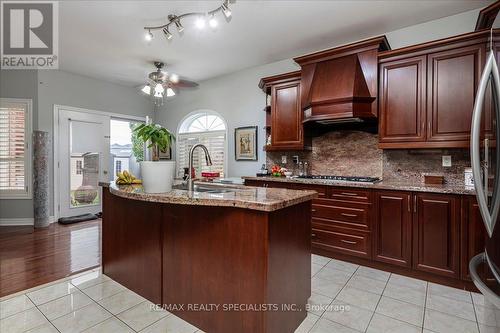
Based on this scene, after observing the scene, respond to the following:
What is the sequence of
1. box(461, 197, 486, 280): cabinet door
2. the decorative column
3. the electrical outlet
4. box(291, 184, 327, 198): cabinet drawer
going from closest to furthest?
box(461, 197, 486, 280): cabinet door
the electrical outlet
box(291, 184, 327, 198): cabinet drawer
the decorative column

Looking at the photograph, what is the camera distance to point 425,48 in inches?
107

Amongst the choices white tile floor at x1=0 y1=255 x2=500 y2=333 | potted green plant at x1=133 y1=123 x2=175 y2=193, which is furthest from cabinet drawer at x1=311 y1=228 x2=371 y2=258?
potted green plant at x1=133 y1=123 x2=175 y2=193

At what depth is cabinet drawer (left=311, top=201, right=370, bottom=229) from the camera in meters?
2.84

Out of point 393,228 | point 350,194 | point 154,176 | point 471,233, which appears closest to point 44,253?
point 154,176

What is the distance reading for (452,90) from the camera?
2604 mm

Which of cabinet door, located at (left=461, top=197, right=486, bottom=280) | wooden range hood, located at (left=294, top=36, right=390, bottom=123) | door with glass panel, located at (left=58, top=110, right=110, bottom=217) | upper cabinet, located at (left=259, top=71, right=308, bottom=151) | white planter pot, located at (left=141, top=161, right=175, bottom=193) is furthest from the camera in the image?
door with glass panel, located at (left=58, top=110, right=110, bottom=217)

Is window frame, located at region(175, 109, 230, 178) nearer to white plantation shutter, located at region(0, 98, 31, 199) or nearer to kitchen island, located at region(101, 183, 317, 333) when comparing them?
white plantation shutter, located at region(0, 98, 31, 199)

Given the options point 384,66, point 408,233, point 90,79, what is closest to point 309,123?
point 384,66

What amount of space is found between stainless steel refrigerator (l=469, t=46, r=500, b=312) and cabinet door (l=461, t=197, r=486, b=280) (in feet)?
4.13

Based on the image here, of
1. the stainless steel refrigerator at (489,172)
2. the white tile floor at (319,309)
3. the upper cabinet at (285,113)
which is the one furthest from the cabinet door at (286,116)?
the stainless steel refrigerator at (489,172)

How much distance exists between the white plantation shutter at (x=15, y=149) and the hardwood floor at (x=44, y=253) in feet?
2.31

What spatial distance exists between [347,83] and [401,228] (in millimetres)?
1710

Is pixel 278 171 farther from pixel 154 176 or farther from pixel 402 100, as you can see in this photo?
pixel 154 176

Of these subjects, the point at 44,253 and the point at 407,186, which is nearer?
the point at 407,186
